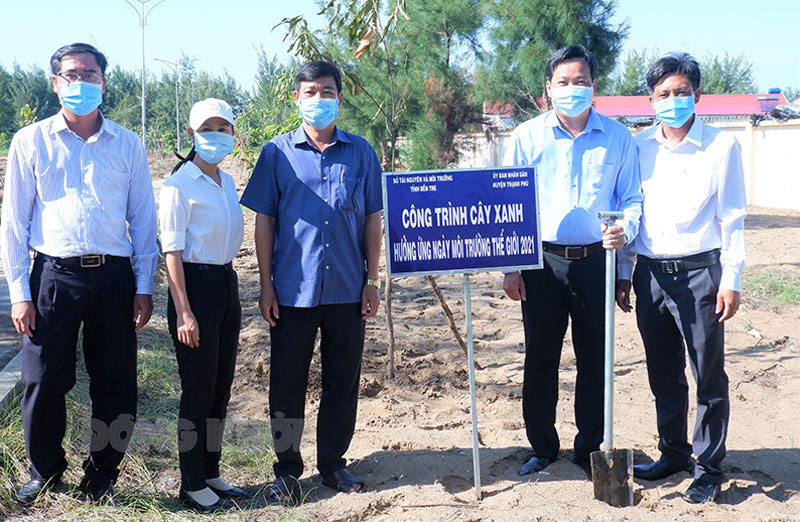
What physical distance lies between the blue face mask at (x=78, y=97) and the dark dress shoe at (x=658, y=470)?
327cm

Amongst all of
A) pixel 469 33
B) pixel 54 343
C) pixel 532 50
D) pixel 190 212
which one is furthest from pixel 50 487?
pixel 469 33

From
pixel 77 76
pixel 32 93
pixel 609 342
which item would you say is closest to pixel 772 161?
pixel 609 342

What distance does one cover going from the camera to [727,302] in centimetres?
357

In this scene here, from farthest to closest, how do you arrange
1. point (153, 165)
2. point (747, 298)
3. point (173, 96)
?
point (173, 96) < point (153, 165) < point (747, 298)

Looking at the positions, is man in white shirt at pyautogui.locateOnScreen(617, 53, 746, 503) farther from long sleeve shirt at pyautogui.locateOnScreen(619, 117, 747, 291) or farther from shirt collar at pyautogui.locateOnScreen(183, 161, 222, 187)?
shirt collar at pyautogui.locateOnScreen(183, 161, 222, 187)

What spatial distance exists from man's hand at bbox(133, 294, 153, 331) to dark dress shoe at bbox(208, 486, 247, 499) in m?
0.93

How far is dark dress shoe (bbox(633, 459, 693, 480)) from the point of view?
3.94 metres

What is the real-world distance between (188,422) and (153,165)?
106 feet

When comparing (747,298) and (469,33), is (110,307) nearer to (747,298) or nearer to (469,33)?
(747,298)

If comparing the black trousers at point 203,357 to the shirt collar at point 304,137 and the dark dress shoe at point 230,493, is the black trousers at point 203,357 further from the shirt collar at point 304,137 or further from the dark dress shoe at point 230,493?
the shirt collar at point 304,137

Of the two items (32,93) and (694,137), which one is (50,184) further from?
(32,93)

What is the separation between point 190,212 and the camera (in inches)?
136

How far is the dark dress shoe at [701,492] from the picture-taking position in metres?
3.66

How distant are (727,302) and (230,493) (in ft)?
8.53
